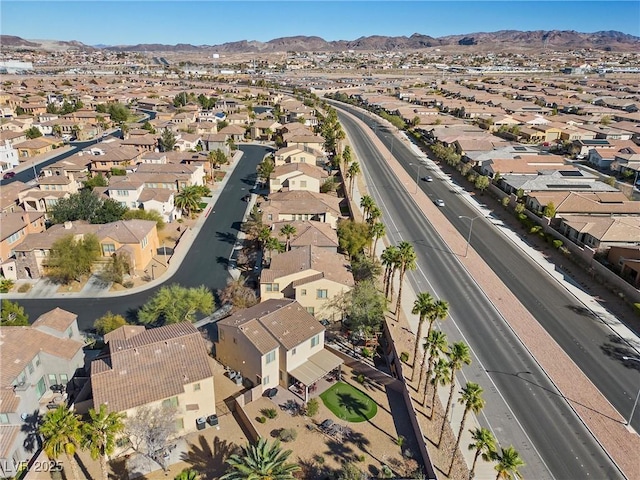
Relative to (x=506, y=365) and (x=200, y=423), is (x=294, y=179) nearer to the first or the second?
(x=506, y=365)

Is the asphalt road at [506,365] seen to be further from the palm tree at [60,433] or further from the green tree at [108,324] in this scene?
the green tree at [108,324]

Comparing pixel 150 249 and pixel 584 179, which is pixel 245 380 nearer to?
pixel 150 249

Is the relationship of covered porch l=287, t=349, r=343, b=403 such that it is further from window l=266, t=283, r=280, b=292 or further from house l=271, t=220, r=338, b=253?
house l=271, t=220, r=338, b=253

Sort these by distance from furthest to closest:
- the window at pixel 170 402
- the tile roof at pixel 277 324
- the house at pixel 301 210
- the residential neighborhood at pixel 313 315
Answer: the house at pixel 301 210, the tile roof at pixel 277 324, the window at pixel 170 402, the residential neighborhood at pixel 313 315

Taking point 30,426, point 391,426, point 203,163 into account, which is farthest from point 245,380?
point 203,163

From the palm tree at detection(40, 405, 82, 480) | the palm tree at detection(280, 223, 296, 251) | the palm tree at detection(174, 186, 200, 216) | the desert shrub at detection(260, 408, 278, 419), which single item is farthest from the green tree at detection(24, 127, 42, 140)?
the palm tree at detection(40, 405, 82, 480)

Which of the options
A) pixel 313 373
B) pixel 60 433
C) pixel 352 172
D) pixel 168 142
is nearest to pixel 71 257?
pixel 60 433

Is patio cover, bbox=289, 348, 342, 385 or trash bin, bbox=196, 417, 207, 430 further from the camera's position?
patio cover, bbox=289, 348, 342, 385

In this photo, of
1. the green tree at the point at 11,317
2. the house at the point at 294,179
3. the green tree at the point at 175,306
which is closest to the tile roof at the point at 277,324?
the green tree at the point at 175,306
